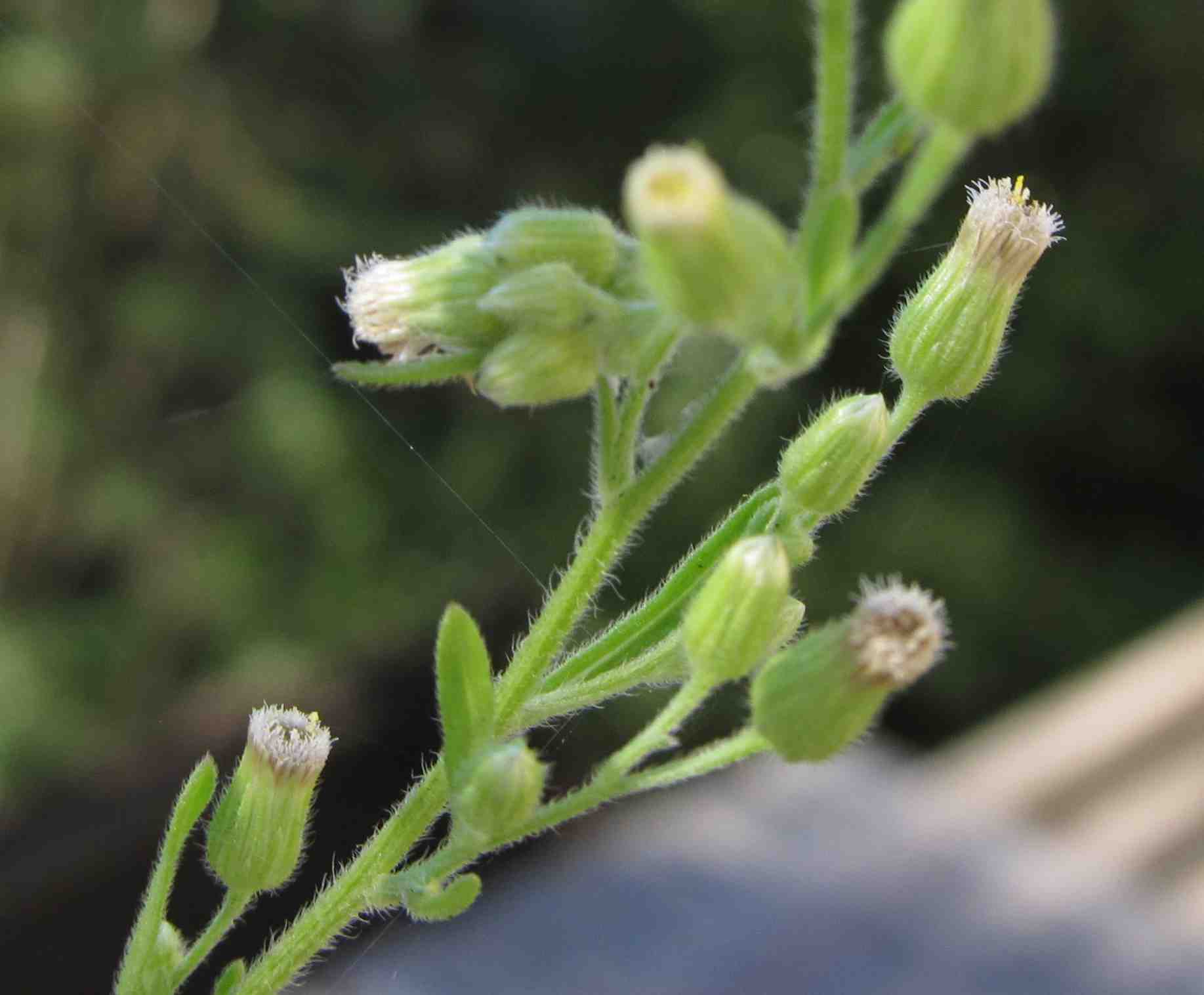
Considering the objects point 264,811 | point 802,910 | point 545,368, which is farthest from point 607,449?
point 802,910

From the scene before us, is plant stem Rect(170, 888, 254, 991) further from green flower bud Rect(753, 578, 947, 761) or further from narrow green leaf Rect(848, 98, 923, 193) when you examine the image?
narrow green leaf Rect(848, 98, 923, 193)

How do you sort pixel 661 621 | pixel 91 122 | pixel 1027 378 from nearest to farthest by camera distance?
pixel 661 621 < pixel 91 122 < pixel 1027 378

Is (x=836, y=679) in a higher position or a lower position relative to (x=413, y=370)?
lower

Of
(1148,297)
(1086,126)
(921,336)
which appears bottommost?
(921,336)

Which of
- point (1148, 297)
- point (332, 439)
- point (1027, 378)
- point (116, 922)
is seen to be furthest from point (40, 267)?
point (1148, 297)

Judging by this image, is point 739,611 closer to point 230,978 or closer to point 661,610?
point 661,610

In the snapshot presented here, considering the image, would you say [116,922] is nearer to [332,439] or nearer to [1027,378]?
[332,439]
